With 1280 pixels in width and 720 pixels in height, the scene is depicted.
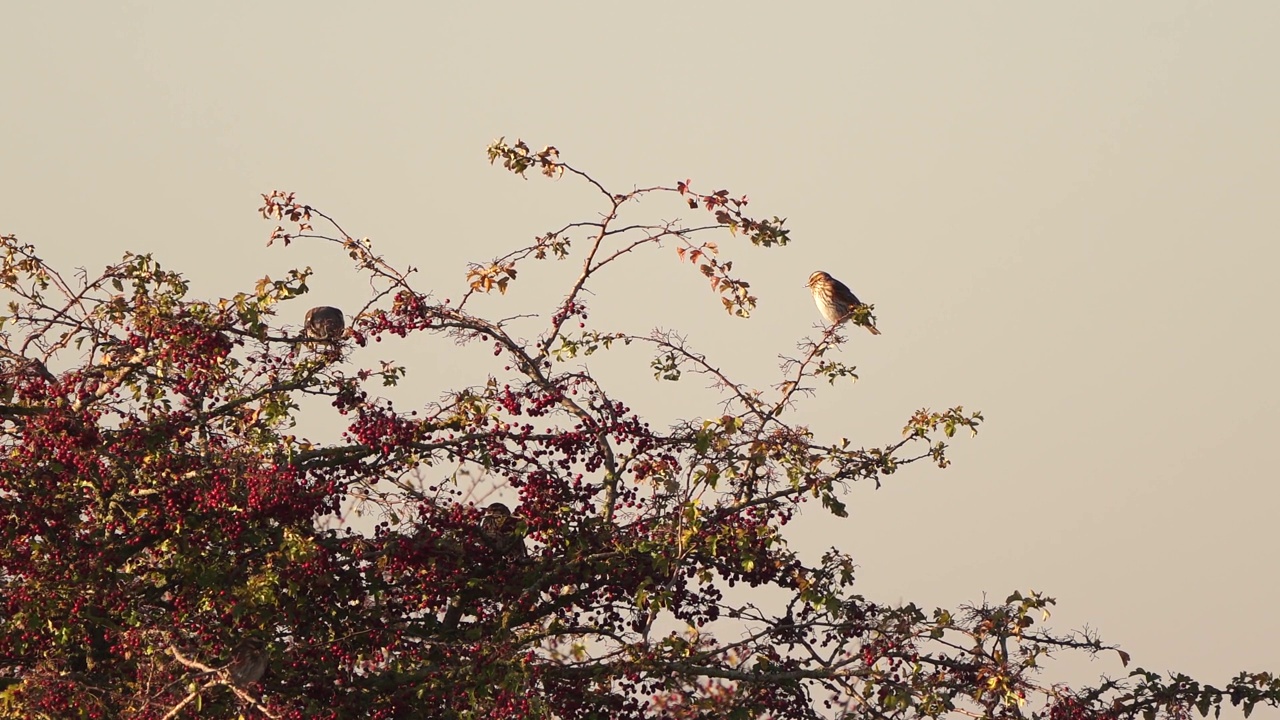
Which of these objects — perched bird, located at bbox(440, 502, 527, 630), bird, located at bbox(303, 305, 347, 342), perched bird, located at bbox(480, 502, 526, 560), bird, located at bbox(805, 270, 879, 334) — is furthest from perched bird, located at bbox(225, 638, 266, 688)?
bird, located at bbox(805, 270, 879, 334)

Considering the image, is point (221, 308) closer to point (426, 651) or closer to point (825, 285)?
point (426, 651)

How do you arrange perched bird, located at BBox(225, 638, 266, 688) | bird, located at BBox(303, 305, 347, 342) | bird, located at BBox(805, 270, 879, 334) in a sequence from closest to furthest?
perched bird, located at BBox(225, 638, 266, 688) → bird, located at BBox(303, 305, 347, 342) → bird, located at BBox(805, 270, 879, 334)

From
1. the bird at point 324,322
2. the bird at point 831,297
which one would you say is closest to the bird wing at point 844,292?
the bird at point 831,297

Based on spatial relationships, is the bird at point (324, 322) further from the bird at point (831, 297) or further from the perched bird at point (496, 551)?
the bird at point (831, 297)

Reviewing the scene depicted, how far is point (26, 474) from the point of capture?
11.8 m

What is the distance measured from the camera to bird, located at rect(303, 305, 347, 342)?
13.2 meters

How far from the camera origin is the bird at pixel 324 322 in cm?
1321

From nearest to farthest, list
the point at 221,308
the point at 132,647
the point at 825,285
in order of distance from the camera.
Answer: the point at 132,647 < the point at 221,308 < the point at 825,285

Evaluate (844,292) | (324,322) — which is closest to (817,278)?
(844,292)

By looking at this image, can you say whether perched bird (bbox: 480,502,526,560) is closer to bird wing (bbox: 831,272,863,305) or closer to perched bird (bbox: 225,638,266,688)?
perched bird (bbox: 225,638,266,688)

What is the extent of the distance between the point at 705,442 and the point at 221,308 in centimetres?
344

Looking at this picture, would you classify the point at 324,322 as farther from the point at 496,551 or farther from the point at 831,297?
the point at 831,297

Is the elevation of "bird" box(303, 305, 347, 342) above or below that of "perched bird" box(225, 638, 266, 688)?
above

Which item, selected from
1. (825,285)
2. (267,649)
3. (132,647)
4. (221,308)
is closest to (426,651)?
(267,649)
